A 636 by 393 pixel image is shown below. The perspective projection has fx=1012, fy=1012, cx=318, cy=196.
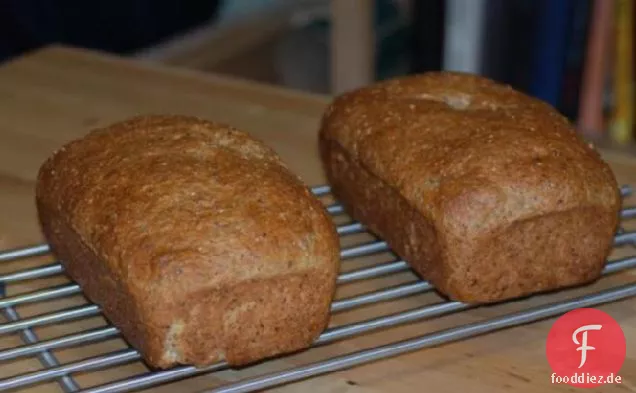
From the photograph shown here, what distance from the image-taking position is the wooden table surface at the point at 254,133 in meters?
1.13

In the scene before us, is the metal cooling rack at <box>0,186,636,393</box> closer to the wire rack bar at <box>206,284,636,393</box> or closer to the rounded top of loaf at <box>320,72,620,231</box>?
the wire rack bar at <box>206,284,636,393</box>

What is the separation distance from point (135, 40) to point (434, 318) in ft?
5.60

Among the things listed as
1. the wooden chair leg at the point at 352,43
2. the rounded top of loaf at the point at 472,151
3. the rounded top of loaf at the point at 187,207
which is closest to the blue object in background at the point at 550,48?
the wooden chair leg at the point at 352,43

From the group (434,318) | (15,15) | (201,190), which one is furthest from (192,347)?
(15,15)

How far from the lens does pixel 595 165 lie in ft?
4.08

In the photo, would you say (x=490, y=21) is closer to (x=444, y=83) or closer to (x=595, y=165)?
(x=444, y=83)

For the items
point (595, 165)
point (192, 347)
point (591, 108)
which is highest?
point (595, 165)

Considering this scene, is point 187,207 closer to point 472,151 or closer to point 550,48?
point 472,151

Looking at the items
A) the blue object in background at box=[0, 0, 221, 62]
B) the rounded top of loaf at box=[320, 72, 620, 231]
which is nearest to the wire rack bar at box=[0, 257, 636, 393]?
the rounded top of loaf at box=[320, 72, 620, 231]

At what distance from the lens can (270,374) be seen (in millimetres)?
1072

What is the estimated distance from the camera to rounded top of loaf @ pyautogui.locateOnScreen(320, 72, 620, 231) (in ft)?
3.88

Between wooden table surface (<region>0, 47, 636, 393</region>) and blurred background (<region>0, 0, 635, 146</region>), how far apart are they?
0.45 meters

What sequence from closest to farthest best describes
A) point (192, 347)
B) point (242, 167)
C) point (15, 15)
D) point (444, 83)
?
point (192, 347), point (242, 167), point (444, 83), point (15, 15)

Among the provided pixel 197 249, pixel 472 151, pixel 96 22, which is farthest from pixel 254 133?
pixel 96 22
